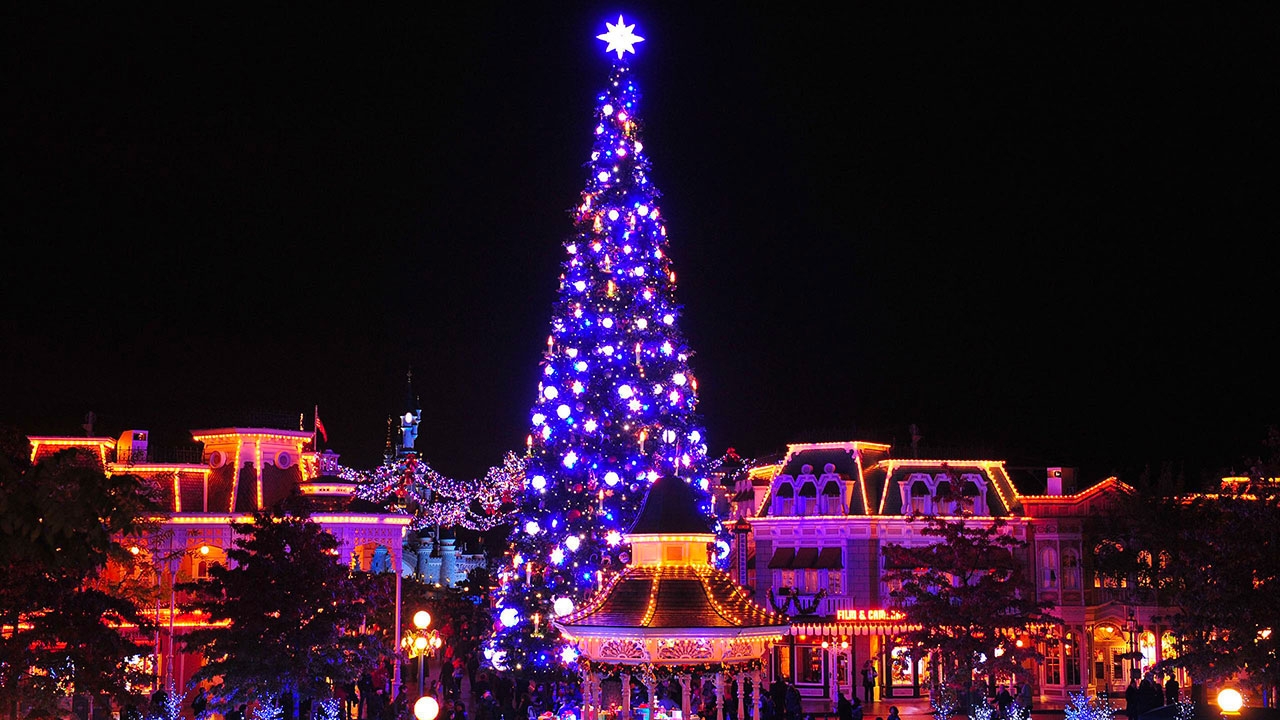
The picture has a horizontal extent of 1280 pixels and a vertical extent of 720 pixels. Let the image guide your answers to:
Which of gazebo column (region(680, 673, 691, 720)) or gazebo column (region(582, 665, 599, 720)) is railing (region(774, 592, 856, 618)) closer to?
gazebo column (region(582, 665, 599, 720))

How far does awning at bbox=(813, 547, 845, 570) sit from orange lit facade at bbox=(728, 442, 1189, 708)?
0.04 metres

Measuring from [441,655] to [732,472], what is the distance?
2363 centimetres

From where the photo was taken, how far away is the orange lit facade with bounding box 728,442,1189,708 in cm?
4809

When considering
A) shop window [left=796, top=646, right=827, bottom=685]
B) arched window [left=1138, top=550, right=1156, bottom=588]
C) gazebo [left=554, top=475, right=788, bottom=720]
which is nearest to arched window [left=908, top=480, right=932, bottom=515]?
shop window [left=796, top=646, right=827, bottom=685]

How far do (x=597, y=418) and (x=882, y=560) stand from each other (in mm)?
21108

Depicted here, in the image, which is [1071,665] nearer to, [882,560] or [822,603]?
[882,560]

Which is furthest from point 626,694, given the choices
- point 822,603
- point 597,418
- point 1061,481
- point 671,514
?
point 1061,481

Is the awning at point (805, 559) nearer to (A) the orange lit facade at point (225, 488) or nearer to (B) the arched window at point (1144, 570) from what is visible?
(B) the arched window at point (1144, 570)

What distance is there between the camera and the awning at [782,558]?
48.7 metres

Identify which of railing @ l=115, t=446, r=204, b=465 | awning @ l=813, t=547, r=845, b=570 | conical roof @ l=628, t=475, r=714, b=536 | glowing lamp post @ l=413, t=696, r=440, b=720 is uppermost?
railing @ l=115, t=446, r=204, b=465

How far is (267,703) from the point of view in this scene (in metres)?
30.8

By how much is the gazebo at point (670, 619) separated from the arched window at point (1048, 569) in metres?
30.4

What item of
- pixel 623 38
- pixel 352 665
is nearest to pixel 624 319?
pixel 623 38

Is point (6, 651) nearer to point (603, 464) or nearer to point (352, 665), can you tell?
point (352, 665)
